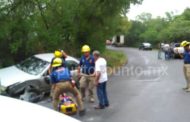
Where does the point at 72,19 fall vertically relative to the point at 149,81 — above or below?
above

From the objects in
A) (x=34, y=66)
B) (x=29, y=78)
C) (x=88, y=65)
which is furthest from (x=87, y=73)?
(x=34, y=66)

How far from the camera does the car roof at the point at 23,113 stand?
11.7 ft

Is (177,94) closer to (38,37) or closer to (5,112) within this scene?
(38,37)

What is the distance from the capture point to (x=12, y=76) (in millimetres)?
13195

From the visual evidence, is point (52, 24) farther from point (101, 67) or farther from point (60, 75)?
point (60, 75)

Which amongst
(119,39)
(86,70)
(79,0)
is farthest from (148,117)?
(119,39)

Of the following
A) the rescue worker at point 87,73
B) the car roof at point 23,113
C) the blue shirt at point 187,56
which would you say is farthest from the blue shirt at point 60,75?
the blue shirt at point 187,56

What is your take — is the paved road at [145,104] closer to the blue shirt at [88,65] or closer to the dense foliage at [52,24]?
the blue shirt at [88,65]

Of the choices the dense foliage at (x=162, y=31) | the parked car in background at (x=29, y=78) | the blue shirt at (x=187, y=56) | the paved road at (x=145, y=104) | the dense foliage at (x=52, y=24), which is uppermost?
the dense foliage at (x=162, y=31)

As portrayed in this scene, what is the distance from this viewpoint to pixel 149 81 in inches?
736

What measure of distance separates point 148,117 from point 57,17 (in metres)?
12.5

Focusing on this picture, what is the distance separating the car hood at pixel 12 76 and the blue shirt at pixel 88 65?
1.68 metres

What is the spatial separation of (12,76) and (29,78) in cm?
63

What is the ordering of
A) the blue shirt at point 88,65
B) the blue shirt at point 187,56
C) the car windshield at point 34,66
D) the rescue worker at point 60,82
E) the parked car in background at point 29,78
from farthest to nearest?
1. the blue shirt at point 187,56
2. the car windshield at point 34,66
3. the blue shirt at point 88,65
4. the parked car in background at point 29,78
5. the rescue worker at point 60,82
